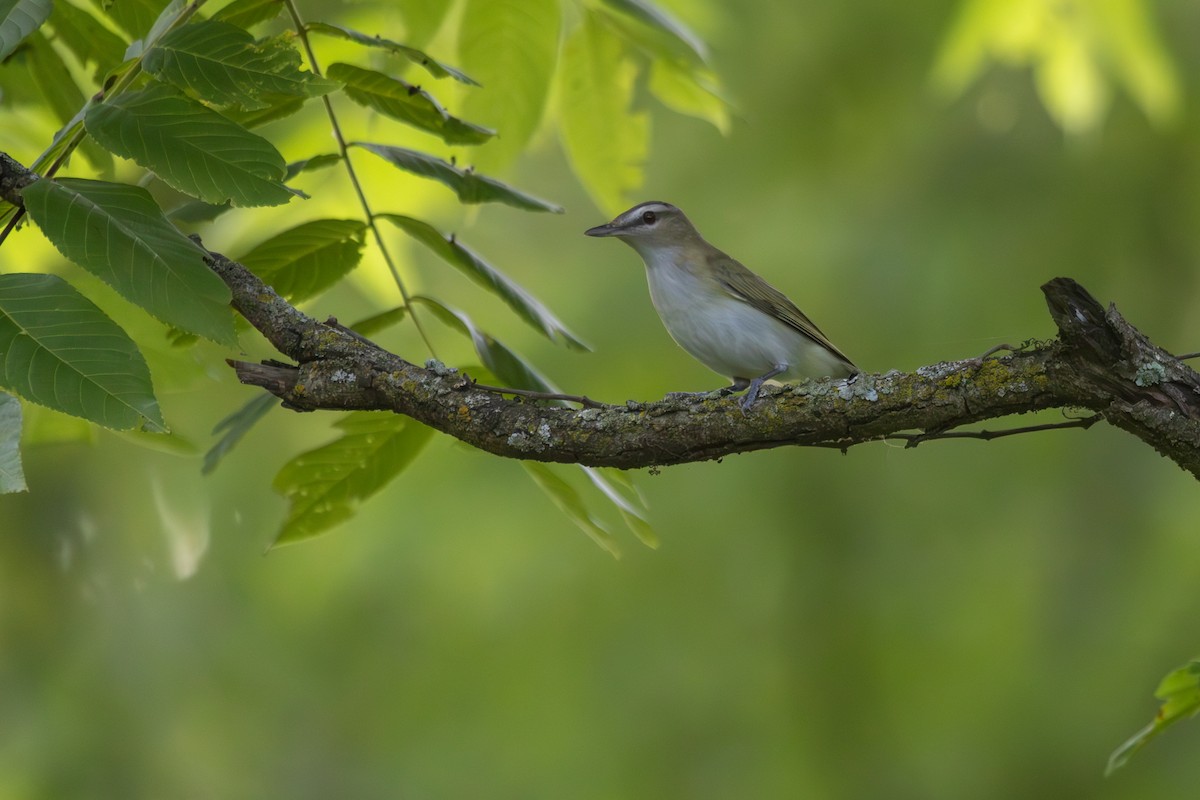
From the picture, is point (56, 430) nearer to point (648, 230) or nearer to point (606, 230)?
point (606, 230)

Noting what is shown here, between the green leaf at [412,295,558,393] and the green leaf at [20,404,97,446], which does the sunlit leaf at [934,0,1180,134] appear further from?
the green leaf at [20,404,97,446]

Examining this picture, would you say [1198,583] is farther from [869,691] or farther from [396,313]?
[396,313]

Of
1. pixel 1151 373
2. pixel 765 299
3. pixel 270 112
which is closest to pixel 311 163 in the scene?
pixel 270 112

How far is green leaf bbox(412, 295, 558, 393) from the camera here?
107 inches

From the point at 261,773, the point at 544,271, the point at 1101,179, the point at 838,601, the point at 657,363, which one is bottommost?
the point at 261,773

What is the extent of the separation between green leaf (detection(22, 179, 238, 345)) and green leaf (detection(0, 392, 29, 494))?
369mm

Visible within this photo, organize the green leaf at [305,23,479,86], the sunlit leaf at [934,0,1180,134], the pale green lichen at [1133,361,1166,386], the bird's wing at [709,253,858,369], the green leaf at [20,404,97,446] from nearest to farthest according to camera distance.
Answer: the pale green lichen at [1133,361,1166,386] < the green leaf at [305,23,479,86] < the green leaf at [20,404,97,446] < the bird's wing at [709,253,858,369] < the sunlit leaf at [934,0,1180,134]

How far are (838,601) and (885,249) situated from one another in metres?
2.74

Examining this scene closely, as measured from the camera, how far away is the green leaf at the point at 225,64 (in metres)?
2.09

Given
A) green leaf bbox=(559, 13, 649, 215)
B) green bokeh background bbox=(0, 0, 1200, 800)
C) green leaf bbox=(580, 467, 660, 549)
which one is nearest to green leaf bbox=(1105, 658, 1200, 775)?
green leaf bbox=(580, 467, 660, 549)

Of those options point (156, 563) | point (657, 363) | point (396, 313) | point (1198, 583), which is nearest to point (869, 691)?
point (1198, 583)

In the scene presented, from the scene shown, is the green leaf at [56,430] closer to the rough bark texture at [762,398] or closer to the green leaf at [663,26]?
the rough bark texture at [762,398]

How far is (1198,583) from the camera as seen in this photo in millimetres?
6898

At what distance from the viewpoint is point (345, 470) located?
287 centimetres
